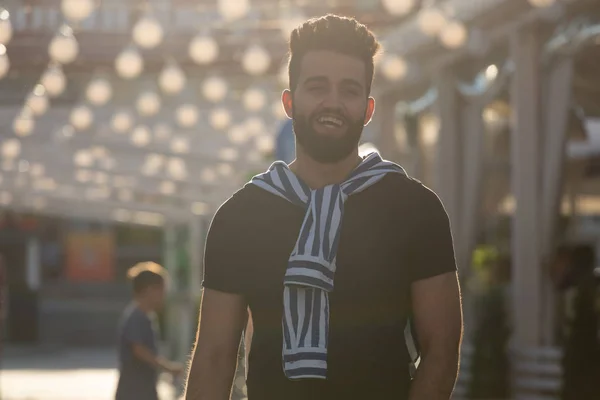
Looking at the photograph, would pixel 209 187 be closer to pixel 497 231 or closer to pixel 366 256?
pixel 497 231

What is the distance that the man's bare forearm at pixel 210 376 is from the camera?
3.88 meters

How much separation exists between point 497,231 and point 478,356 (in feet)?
9.60

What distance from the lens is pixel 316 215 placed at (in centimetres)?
371

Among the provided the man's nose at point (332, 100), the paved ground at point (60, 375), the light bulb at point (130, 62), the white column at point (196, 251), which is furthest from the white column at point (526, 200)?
the white column at point (196, 251)

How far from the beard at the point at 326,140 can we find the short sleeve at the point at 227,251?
8.8 inches

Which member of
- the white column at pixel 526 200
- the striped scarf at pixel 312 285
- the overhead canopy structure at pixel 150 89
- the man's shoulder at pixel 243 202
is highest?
the overhead canopy structure at pixel 150 89

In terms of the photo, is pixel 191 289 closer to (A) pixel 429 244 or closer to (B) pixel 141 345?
(B) pixel 141 345

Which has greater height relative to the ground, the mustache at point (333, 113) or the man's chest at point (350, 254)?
the mustache at point (333, 113)

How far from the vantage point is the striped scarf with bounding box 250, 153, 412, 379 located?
3.68 metres

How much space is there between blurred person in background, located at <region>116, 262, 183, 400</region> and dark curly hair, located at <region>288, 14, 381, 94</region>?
591 centimetres

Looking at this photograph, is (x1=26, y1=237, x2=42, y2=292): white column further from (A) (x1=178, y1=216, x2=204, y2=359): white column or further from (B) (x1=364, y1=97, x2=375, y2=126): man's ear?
(B) (x1=364, y1=97, x2=375, y2=126): man's ear

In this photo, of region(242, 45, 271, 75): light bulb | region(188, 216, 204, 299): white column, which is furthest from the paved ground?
region(242, 45, 271, 75): light bulb

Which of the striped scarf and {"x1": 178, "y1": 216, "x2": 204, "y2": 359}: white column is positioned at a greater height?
{"x1": 178, "y1": 216, "x2": 204, "y2": 359}: white column

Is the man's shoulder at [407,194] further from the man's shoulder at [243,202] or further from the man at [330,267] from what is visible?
the man's shoulder at [243,202]
